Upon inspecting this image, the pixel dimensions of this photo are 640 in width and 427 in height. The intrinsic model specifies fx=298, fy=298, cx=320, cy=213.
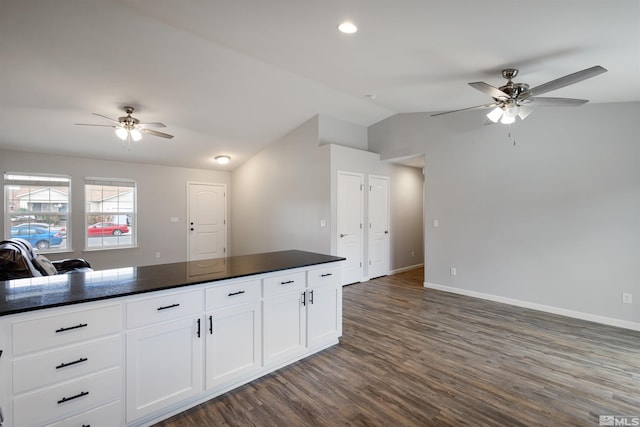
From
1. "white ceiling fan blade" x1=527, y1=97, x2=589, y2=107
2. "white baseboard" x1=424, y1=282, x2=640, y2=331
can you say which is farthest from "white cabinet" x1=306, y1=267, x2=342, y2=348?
"white baseboard" x1=424, y1=282, x2=640, y2=331

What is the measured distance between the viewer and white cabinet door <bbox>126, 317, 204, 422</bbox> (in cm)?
184

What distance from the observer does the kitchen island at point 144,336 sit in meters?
1.55

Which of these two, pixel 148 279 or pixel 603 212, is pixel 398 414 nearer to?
pixel 148 279

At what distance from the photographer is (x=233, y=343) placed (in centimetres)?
229

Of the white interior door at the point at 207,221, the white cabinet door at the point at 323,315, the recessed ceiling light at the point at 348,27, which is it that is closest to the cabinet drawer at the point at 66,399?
the white cabinet door at the point at 323,315

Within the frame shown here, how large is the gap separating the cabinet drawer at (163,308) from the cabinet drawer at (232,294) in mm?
78

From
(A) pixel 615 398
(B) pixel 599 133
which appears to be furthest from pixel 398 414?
(B) pixel 599 133

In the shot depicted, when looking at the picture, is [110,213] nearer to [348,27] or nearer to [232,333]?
[232,333]

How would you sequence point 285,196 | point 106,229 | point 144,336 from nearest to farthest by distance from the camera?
1. point 144,336
2. point 285,196
3. point 106,229

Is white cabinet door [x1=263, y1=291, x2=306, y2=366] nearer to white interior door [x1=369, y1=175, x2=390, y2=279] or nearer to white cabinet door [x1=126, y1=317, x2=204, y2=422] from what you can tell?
white cabinet door [x1=126, y1=317, x2=204, y2=422]

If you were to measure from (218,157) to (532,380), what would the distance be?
6.58 m

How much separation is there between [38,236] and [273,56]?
5668 millimetres

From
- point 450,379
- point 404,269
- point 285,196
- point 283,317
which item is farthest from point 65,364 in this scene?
point 404,269

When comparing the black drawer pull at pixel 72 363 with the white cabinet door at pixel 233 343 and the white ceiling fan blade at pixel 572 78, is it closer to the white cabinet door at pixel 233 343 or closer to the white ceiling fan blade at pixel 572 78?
the white cabinet door at pixel 233 343
